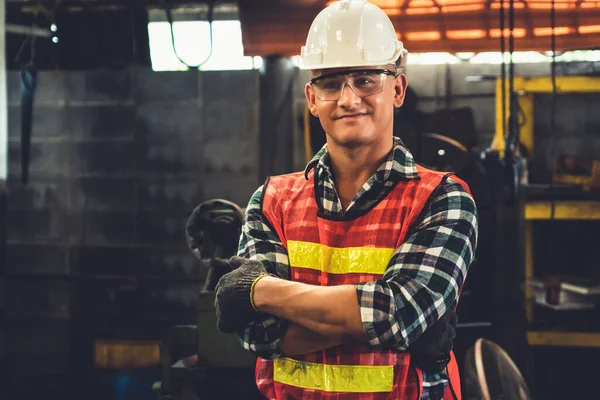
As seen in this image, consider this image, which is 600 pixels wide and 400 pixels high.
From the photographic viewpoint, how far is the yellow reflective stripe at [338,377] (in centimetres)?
167

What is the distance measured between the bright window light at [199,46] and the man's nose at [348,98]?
164 inches

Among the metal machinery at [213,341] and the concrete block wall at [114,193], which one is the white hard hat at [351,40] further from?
the concrete block wall at [114,193]

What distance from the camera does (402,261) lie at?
1.67 metres

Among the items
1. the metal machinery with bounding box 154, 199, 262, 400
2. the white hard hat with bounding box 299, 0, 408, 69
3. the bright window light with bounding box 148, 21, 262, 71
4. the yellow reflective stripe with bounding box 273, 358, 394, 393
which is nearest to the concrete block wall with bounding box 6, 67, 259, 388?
the bright window light with bounding box 148, 21, 262, 71

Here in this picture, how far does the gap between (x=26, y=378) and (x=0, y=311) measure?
3.45 meters

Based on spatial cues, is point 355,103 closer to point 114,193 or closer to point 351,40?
point 351,40

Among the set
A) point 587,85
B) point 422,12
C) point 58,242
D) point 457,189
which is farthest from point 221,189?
point 457,189

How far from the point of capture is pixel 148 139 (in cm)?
596

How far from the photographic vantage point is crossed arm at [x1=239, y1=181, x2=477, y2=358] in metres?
1.59

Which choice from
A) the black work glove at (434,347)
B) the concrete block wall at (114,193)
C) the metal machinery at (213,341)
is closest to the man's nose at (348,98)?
the black work glove at (434,347)

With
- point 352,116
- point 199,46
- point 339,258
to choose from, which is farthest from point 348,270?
point 199,46

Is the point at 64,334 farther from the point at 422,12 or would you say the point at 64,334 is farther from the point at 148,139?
the point at 422,12

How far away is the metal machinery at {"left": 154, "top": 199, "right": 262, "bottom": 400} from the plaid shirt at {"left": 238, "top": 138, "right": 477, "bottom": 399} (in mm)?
1387

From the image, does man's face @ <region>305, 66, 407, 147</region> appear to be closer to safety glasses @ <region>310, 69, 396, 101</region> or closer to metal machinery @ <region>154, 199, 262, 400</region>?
safety glasses @ <region>310, 69, 396, 101</region>
